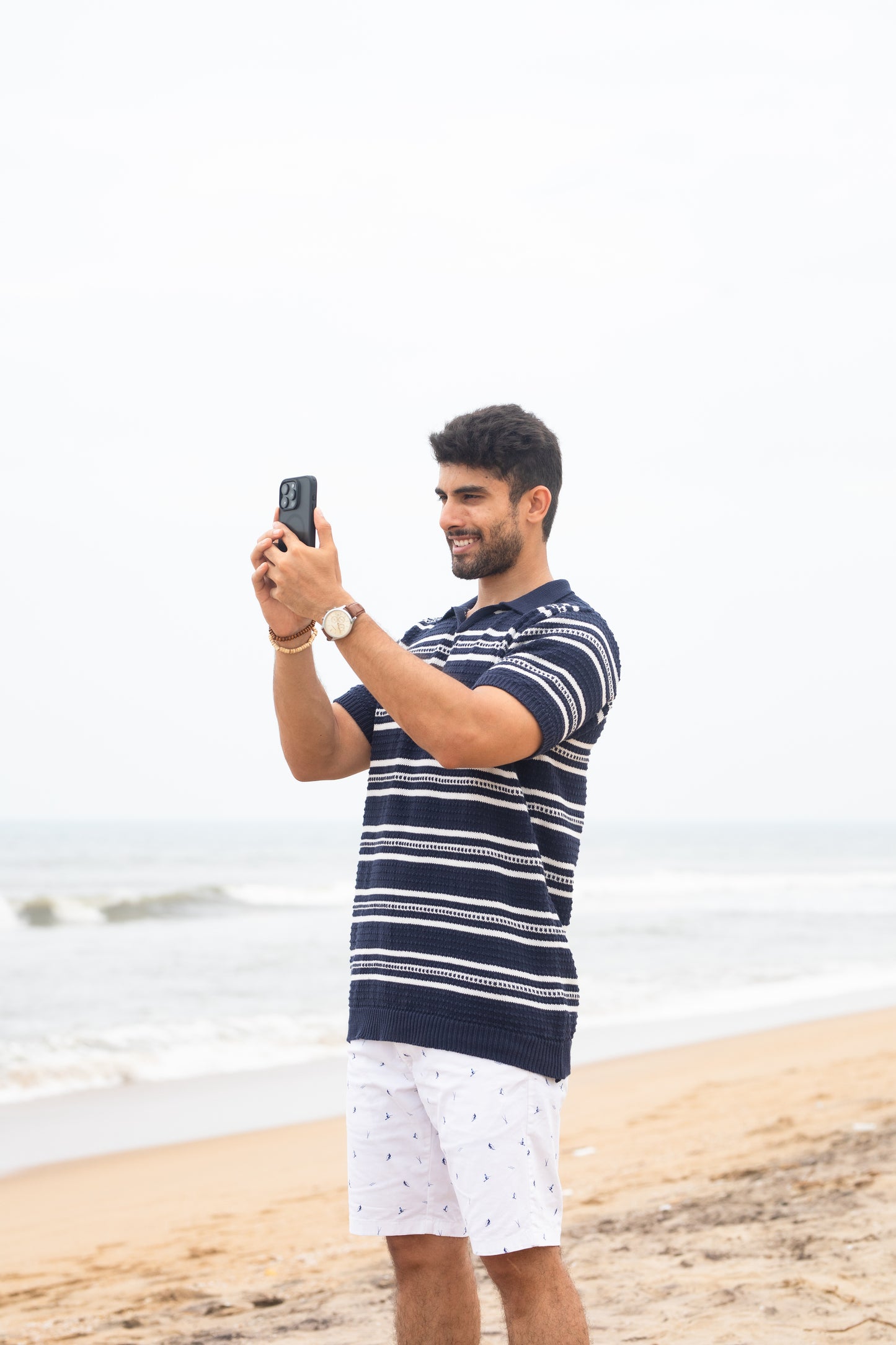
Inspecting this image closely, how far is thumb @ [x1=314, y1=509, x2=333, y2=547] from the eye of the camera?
2055 mm

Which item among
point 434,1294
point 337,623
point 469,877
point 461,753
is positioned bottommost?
point 434,1294

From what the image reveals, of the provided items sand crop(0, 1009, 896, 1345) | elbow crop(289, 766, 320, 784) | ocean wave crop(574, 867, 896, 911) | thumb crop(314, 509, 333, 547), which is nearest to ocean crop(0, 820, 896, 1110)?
ocean wave crop(574, 867, 896, 911)

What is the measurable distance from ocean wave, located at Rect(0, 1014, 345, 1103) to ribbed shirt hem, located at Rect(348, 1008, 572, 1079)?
5694mm

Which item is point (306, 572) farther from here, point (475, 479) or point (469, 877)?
point (469, 877)

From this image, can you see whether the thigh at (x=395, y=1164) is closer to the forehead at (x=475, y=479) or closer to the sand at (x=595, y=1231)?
the forehead at (x=475, y=479)

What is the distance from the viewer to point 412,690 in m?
1.92

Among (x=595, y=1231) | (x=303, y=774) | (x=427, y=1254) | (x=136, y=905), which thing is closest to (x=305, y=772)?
(x=303, y=774)

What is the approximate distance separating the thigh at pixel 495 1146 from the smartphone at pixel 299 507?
90 cm

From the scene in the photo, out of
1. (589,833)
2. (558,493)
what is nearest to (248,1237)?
(558,493)

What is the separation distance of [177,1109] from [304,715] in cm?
530

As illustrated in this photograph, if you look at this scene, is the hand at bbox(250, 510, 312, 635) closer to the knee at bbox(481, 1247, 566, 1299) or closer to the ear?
the ear

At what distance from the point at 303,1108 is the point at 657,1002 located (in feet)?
15.0

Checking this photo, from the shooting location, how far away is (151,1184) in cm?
541

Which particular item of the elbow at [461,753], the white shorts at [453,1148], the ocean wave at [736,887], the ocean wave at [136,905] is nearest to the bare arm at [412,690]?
the elbow at [461,753]
